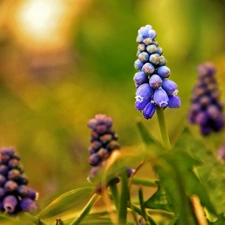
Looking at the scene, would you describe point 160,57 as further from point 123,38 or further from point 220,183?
point 123,38

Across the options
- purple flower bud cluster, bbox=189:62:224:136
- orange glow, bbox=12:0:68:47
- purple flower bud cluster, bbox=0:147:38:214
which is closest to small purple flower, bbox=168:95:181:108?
purple flower bud cluster, bbox=0:147:38:214

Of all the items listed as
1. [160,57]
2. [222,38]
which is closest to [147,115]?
[160,57]

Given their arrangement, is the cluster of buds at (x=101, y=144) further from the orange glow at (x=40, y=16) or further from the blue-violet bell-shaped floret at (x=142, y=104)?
the orange glow at (x=40, y=16)

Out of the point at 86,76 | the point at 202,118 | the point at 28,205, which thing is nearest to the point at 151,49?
the point at 28,205

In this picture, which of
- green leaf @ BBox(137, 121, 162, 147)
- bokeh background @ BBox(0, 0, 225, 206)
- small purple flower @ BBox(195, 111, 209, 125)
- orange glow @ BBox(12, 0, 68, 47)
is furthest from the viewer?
orange glow @ BBox(12, 0, 68, 47)

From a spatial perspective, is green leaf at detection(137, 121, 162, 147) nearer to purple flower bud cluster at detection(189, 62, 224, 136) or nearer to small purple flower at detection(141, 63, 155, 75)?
small purple flower at detection(141, 63, 155, 75)

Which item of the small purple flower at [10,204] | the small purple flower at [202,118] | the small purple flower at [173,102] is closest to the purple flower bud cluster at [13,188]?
the small purple flower at [10,204]

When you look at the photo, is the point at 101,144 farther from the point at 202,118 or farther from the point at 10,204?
the point at 202,118
